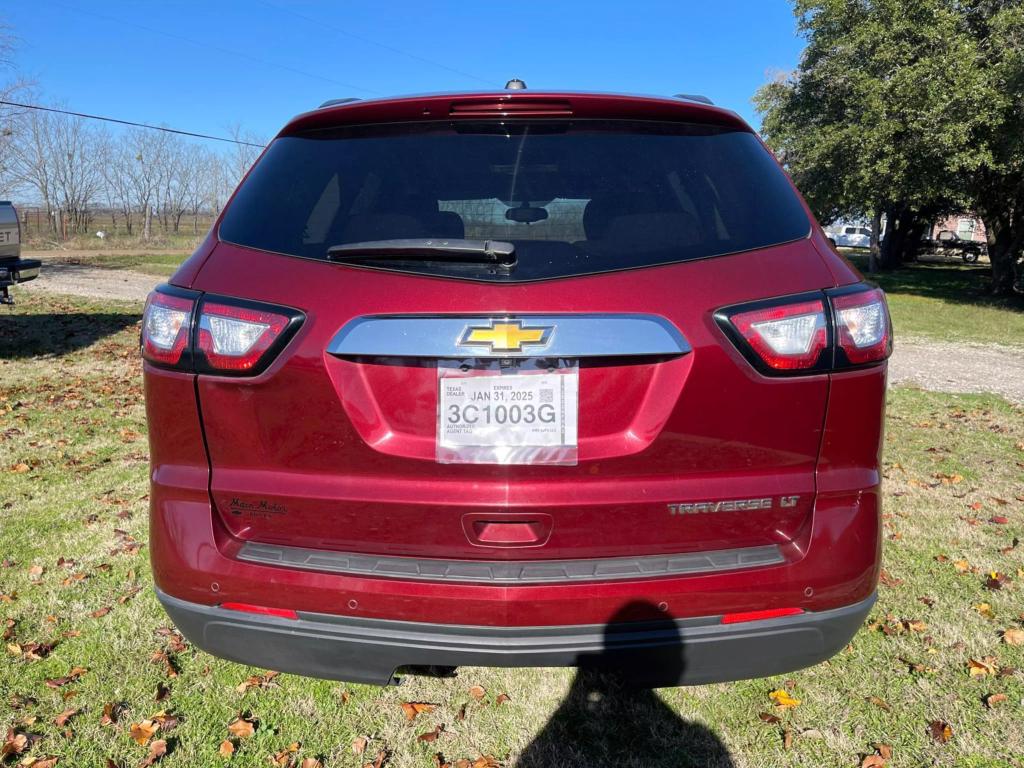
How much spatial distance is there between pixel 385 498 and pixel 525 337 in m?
0.52

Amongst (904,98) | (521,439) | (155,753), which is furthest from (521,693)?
(904,98)

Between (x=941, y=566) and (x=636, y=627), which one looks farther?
(x=941, y=566)

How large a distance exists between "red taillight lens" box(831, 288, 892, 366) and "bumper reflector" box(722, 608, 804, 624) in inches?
25.3

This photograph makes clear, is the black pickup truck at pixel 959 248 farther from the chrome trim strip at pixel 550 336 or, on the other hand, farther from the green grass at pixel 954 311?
the chrome trim strip at pixel 550 336

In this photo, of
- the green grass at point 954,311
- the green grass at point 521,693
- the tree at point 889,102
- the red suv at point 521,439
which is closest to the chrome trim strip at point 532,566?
the red suv at point 521,439

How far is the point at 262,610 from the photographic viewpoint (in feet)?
6.13

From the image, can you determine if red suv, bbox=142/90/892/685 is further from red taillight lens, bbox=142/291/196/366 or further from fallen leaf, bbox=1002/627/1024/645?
fallen leaf, bbox=1002/627/1024/645

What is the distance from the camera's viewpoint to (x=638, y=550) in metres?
1.79

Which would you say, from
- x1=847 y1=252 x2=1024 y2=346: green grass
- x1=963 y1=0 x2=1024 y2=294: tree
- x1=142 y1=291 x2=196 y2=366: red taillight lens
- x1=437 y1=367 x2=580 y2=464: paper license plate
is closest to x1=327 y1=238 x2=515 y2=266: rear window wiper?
x1=437 y1=367 x2=580 y2=464: paper license plate

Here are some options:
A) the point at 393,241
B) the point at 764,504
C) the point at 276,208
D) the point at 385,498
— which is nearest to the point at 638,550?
the point at 764,504

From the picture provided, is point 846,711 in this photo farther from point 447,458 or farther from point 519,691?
point 447,458

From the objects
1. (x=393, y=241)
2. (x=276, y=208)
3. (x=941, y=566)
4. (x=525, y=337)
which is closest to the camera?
(x=525, y=337)

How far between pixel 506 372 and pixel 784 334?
678 mm

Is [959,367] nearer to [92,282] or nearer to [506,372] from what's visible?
[506,372]
